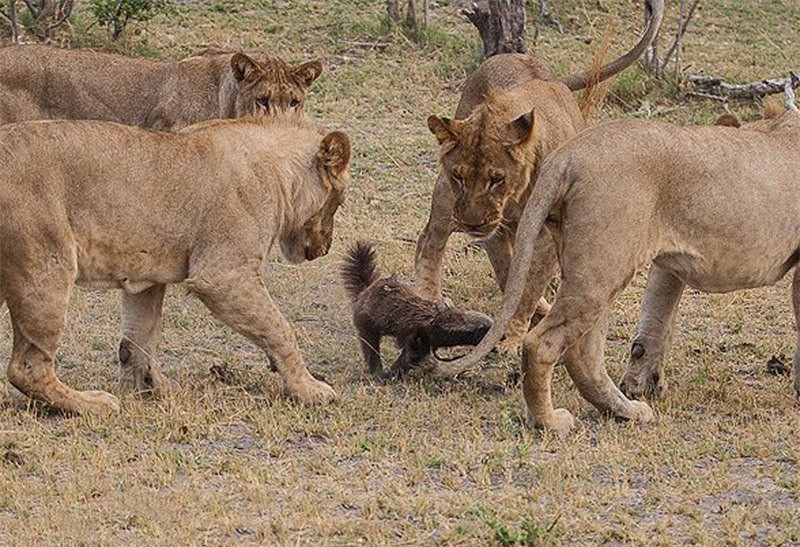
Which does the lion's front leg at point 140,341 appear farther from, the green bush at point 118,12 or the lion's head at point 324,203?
the green bush at point 118,12

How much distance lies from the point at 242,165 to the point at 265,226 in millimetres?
259

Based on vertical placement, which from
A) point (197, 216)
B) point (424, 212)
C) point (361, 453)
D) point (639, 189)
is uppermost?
point (639, 189)

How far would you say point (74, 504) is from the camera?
4.91 meters

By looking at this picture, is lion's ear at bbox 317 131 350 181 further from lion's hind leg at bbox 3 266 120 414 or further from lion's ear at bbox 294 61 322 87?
lion's ear at bbox 294 61 322 87

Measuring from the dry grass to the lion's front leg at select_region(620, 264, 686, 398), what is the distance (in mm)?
122

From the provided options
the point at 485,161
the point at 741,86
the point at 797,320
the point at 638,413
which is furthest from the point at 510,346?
the point at 741,86

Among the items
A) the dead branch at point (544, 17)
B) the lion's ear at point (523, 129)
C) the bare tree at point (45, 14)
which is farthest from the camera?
the dead branch at point (544, 17)

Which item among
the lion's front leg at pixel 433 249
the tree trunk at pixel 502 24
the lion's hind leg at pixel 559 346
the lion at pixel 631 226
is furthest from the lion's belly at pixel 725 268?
the tree trunk at pixel 502 24

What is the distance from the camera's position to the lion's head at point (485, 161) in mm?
6621

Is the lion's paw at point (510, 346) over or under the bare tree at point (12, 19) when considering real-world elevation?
over

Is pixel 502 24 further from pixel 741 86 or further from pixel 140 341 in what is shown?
pixel 140 341

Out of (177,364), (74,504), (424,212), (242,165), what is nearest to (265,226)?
(242,165)

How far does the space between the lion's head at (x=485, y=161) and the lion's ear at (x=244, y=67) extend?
5.46 ft

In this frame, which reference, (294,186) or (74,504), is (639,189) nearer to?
(294,186)
